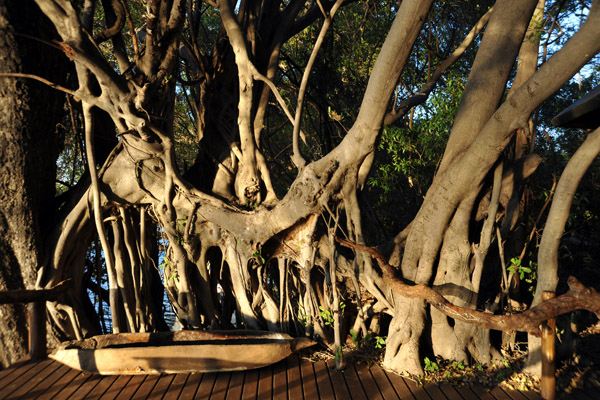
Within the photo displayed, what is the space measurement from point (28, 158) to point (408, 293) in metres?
3.73

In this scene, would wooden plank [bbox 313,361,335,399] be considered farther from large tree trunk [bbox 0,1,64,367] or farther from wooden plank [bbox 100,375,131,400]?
large tree trunk [bbox 0,1,64,367]

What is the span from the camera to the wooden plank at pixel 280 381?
3.24 m

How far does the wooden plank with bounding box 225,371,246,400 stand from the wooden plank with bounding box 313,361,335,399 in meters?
0.53

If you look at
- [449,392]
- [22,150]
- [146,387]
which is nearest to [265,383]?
[146,387]

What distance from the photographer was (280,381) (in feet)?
11.4

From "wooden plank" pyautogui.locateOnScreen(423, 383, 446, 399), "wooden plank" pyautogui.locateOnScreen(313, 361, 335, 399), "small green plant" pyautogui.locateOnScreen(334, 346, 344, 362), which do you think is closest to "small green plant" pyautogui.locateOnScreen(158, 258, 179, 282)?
"wooden plank" pyautogui.locateOnScreen(313, 361, 335, 399)

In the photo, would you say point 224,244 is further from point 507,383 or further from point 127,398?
point 507,383

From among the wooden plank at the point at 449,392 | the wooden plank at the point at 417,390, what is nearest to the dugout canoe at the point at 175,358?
the wooden plank at the point at 417,390

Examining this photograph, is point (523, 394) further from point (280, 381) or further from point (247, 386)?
point (247, 386)

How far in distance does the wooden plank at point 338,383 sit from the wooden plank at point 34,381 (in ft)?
6.67

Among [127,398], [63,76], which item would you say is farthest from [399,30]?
[63,76]

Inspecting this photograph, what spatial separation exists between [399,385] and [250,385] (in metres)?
1.02

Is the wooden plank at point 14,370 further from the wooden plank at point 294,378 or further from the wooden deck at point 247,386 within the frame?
the wooden plank at point 294,378

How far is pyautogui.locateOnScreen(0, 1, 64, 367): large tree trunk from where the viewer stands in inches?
178
